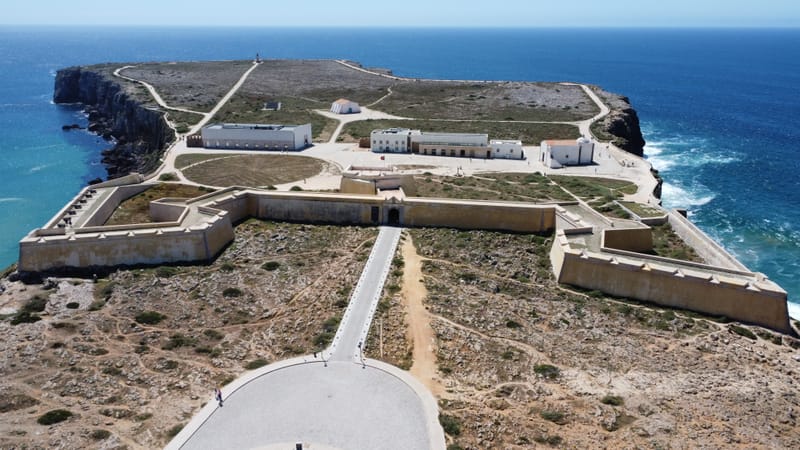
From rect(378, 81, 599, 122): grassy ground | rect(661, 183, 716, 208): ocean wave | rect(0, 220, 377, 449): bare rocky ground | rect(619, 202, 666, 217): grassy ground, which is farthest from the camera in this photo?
rect(378, 81, 599, 122): grassy ground

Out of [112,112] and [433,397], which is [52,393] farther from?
[112,112]

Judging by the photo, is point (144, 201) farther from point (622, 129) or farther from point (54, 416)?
point (622, 129)

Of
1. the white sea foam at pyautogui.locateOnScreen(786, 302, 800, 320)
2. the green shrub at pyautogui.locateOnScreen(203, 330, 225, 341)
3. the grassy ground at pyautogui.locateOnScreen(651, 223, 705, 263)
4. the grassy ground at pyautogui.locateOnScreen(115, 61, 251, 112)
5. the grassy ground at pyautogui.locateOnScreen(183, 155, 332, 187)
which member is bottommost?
the white sea foam at pyautogui.locateOnScreen(786, 302, 800, 320)

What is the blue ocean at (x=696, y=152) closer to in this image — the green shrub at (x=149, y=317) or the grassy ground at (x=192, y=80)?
the grassy ground at (x=192, y=80)

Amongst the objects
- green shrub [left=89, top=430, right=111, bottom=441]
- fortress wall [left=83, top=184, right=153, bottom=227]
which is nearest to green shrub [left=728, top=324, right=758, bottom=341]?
green shrub [left=89, top=430, right=111, bottom=441]

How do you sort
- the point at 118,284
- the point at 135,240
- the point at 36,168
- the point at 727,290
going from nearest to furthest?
1. the point at 727,290
2. the point at 118,284
3. the point at 135,240
4. the point at 36,168

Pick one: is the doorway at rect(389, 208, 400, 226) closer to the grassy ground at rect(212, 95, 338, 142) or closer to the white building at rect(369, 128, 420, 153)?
the white building at rect(369, 128, 420, 153)

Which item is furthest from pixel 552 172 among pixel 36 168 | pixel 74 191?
pixel 36 168
